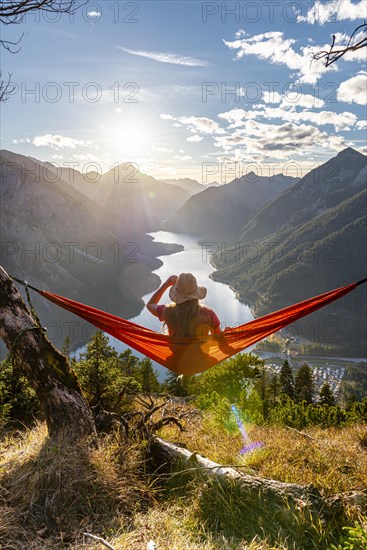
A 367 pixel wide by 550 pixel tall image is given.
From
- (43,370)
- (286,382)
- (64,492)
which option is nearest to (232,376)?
(43,370)

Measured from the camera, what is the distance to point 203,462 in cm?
290

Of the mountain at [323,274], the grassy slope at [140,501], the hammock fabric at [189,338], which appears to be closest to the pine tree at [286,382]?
the hammock fabric at [189,338]

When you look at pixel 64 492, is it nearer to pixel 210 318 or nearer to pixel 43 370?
pixel 43 370

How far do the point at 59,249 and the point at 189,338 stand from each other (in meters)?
158

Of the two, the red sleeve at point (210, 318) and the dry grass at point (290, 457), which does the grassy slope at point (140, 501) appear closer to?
the dry grass at point (290, 457)

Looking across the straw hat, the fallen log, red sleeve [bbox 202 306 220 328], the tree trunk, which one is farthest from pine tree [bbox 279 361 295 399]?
the tree trunk

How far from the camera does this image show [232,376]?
48.1 ft

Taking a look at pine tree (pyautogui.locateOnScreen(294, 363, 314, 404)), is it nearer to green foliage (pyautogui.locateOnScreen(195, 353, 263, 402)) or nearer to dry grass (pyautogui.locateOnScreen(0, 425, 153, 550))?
green foliage (pyautogui.locateOnScreen(195, 353, 263, 402))

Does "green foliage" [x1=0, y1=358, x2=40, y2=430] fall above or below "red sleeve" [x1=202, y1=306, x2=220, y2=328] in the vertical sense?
below

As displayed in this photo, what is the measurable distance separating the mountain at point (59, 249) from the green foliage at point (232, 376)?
349ft

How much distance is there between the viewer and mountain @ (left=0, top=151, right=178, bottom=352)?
132m

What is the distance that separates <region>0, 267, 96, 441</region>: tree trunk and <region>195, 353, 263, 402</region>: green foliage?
11.0 m

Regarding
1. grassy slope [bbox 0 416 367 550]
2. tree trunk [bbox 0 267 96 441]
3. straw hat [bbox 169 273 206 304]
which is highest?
straw hat [bbox 169 273 206 304]

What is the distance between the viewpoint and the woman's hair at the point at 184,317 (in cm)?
405
